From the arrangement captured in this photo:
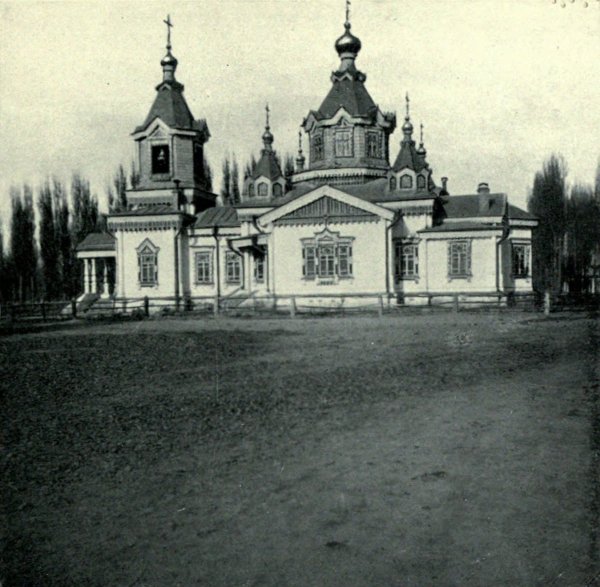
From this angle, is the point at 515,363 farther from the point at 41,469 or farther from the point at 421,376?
the point at 41,469

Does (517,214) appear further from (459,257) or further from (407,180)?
(407,180)

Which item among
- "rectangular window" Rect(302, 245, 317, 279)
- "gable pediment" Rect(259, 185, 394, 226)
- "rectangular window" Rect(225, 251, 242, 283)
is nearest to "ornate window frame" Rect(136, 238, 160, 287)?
"rectangular window" Rect(225, 251, 242, 283)

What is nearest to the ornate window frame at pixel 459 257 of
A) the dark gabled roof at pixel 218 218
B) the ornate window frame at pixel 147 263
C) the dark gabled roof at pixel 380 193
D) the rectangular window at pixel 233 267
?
the dark gabled roof at pixel 380 193

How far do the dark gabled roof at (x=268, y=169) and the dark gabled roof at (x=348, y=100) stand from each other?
3.45m

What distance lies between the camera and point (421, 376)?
444 inches

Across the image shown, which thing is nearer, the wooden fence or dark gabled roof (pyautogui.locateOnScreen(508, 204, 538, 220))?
the wooden fence

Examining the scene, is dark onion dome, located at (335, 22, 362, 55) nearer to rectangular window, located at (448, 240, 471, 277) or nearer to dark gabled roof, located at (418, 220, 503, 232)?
dark gabled roof, located at (418, 220, 503, 232)

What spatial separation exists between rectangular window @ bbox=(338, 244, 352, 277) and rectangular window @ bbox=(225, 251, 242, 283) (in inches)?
261

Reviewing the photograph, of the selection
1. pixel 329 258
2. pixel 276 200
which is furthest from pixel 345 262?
pixel 276 200

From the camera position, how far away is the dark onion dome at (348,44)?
36.4 meters

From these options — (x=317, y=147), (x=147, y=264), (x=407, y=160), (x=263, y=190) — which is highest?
(x=317, y=147)

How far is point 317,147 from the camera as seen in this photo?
3662 centimetres

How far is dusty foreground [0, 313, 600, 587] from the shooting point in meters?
4.66

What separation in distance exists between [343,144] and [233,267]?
343 inches
